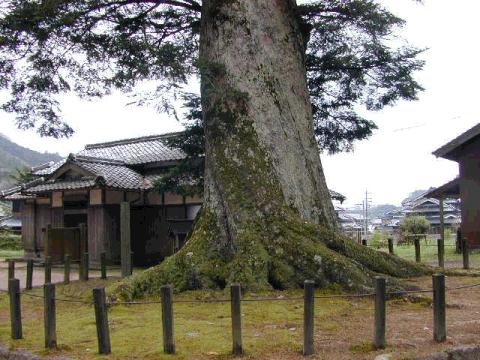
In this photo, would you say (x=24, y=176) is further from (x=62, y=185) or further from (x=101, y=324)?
(x=101, y=324)

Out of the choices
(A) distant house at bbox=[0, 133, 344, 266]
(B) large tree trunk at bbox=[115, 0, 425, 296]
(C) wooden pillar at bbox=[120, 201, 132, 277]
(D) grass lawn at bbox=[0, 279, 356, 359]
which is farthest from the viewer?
(A) distant house at bbox=[0, 133, 344, 266]

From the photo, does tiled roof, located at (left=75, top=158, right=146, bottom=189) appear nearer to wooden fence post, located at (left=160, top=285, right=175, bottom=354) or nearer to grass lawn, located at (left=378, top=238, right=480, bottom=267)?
grass lawn, located at (left=378, top=238, right=480, bottom=267)

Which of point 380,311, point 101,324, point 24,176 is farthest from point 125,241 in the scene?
point 24,176

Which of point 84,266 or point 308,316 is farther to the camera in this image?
point 84,266


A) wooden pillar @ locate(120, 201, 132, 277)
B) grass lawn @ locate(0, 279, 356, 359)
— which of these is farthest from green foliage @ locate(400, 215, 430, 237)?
grass lawn @ locate(0, 279, 356, 359)

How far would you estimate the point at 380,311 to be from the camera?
4.95 meters

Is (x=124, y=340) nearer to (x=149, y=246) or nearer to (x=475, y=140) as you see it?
(x=149, y=246)

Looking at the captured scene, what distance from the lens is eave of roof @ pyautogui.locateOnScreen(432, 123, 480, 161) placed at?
1897 centimetres

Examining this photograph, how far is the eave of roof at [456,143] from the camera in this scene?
19.0 m

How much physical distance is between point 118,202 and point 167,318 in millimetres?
13845

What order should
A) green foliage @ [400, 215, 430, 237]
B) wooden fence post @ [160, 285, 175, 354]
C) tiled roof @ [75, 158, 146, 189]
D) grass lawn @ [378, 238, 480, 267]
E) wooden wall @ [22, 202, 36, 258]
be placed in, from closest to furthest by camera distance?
wooden fence post @ [160, 285, 175, 354]
grass lawn @ [378, 238, 480, 267]
tiled roof @ [75, 158, 146, 189]
wooden wall @ [22, 202, 36, 258]
green foliage @ [400, 215, 430, 237]

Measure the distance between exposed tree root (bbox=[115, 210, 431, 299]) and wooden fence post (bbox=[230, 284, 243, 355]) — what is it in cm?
257

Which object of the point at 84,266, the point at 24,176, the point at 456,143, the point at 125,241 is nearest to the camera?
the point at 125,241

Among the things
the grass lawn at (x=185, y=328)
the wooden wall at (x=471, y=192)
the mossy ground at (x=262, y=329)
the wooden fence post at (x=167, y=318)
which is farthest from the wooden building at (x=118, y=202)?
the wooden fence post at (x=167, y=318)
